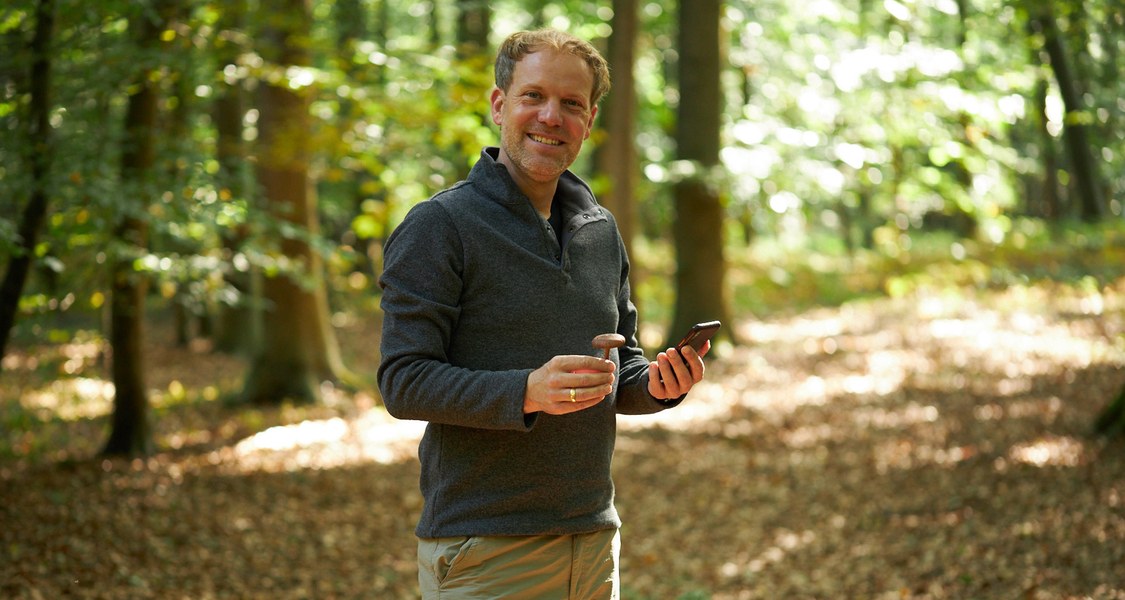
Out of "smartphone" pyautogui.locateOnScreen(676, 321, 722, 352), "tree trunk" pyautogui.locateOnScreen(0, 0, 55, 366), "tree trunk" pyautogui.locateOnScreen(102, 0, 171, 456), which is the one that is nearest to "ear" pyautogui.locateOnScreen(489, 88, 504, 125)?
"smartphone" pyautogui.locateOnScreen(676, 321, 722, 352)

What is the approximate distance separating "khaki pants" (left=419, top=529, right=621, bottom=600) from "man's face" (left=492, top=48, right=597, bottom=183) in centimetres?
89

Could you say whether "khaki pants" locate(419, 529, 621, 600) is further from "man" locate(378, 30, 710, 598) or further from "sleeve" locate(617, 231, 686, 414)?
"sleeve" locate(617, 231, 686, 414)

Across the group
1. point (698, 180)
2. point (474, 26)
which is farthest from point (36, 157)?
point (474, 26)

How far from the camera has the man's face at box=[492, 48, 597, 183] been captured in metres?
2.43

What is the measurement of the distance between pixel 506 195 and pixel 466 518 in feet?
2.57

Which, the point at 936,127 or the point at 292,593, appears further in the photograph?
the point at 936,127

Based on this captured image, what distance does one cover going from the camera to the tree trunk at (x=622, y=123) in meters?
12.9

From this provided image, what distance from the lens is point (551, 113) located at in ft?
7.94

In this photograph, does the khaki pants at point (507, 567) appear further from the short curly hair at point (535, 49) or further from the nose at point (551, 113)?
the short curly hair at point (535, 49)

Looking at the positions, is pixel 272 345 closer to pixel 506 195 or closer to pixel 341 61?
pixel 341 61

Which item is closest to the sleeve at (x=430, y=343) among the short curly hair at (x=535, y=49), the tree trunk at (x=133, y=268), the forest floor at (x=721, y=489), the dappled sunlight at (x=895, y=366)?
the short curly hair at (x=535, y=49)

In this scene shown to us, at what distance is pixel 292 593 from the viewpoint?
20.1 feet

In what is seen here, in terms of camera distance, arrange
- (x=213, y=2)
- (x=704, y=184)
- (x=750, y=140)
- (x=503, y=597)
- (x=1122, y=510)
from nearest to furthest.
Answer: (x=503, y=597)
(x=1122, y=510)
(x=213, y=2)
(x=750, y=140)
(x=704, y=184)

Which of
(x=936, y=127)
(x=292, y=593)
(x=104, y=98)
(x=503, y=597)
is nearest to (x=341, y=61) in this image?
(x=104, y=98)
